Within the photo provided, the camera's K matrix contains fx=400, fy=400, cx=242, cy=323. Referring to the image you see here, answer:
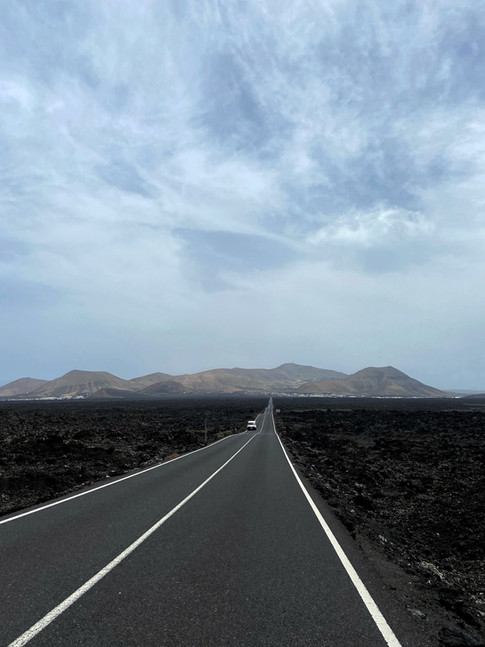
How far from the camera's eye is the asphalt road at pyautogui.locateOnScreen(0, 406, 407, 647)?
4715 millimetres

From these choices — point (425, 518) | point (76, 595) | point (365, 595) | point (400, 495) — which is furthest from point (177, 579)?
point (400, 495)

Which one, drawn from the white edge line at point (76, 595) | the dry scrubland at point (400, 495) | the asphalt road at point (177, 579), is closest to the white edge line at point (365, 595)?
the asphalt road at point (177, 579)

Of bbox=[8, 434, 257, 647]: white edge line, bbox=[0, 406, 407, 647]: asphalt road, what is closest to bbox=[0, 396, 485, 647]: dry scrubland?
bbox=[0, 406, 407, 647]: asphalt road

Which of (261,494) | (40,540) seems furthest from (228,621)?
(261,494)

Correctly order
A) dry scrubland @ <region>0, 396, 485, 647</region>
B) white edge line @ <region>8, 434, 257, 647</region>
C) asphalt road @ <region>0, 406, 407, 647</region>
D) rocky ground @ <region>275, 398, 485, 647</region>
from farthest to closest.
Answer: dry scrubland @ <region>0, 396, 485, 647</region>, rocky ground @ <region>275, 398, 485, 647</region>, asphalt road @ <region>0, 406, 407, 647</region>, white edge line @ <region>8, 434, 257, 647</region>

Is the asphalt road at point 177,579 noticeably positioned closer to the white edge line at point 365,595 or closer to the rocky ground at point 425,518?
the white edge line at point 365,595

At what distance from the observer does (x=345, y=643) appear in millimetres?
4551

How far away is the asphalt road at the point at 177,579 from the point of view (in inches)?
186

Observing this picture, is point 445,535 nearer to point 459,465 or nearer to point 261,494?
point 261,494

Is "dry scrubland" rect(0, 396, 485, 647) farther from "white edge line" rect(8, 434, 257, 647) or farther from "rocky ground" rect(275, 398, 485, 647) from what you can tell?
"white edge line" rect(8, 434, 257, 647)

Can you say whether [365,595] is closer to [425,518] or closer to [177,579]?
[177,579]

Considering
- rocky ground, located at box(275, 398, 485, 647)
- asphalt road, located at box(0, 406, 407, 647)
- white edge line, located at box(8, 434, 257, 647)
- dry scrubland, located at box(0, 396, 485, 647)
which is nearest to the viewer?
white edge line, located at box(8, 434, 257, 647)

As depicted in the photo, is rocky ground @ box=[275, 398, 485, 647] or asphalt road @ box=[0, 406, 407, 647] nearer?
asphalt road @ box=[0, 406, 407, 647]

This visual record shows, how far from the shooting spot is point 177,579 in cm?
627
